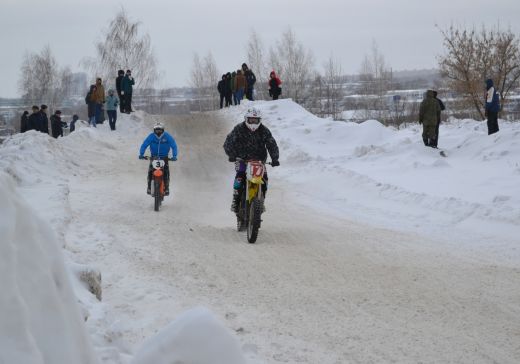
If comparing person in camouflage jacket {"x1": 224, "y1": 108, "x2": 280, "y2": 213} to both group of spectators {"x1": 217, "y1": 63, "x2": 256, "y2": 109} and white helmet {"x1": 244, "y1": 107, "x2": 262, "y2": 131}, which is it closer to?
white helmet {"x1": 244, "y1": 107, "x2": 262, "y2": 131}

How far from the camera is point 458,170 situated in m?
16.5

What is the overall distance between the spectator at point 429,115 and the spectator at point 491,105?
1.40 metres

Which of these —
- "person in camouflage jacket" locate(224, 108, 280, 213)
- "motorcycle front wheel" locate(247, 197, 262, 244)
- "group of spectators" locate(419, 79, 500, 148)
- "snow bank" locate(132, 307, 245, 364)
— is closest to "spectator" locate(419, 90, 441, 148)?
"group of spectators" locate(419, 79, 500, 148)

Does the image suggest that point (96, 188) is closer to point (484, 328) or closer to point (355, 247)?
point (355, 247)

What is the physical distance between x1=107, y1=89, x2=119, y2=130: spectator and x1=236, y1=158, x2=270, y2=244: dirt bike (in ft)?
56.6

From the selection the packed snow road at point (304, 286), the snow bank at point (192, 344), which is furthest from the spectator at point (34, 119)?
the snow bank at point (192, 344)

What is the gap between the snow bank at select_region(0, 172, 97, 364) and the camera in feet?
7.36

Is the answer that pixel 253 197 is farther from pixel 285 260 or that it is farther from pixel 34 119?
pixel 34 119

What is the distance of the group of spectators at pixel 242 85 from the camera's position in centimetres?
3350

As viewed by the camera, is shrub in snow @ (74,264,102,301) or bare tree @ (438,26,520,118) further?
bare tree @ (438,26,520,118)

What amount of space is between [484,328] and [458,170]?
11044 mm

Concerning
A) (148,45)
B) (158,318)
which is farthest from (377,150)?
(148,45)

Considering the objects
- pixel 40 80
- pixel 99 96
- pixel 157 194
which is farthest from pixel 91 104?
pixel 40 80

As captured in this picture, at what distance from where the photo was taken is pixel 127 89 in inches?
1173
